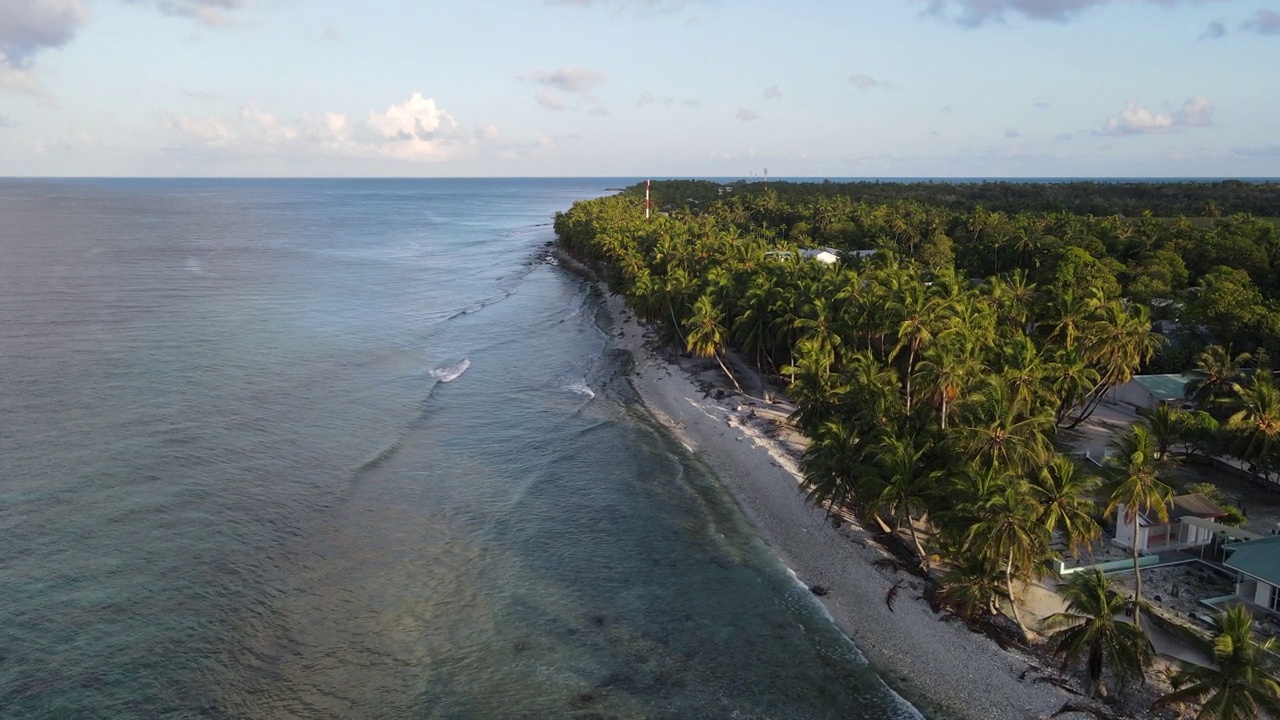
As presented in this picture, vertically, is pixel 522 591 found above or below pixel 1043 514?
below

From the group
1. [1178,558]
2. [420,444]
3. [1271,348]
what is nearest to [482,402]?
[420,444]

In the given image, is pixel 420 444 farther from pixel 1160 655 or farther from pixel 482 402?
pixel 1160 655

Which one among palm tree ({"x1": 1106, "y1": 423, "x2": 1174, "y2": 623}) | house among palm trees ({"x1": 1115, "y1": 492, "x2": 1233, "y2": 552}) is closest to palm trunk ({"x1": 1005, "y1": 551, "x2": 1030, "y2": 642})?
palm tree ({"x1": 1106, "y1": 423, "x2": 1174, "y2": 623})

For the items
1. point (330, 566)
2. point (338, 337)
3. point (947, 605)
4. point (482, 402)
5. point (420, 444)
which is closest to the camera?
point (947, 605)

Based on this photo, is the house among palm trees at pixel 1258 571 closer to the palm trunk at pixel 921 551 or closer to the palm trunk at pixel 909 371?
the palm trunk at pixel 921 551

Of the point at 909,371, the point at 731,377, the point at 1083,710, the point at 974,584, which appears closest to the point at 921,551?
the point at 974,584

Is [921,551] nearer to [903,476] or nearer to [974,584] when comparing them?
[903,476]

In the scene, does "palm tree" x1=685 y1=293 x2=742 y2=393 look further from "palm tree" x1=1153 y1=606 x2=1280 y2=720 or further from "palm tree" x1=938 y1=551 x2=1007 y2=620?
"palm tree" x1=1153 y1=606 x2=1280 y2=720
